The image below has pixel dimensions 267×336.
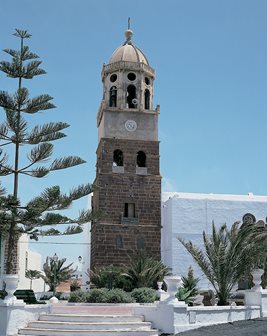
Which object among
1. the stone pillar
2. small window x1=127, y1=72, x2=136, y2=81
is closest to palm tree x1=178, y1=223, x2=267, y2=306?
the stone pillar

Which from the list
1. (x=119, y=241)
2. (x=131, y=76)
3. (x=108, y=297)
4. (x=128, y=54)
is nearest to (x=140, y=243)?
(x=119, y=241)

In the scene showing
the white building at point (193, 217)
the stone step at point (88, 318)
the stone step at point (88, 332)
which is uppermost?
the white building at point (193, 217)

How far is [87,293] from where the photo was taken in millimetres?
16828

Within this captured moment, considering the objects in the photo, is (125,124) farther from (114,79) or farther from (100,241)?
(100,241)

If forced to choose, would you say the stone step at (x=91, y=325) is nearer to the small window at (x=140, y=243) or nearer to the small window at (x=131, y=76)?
the small window at (x=140, y=243)

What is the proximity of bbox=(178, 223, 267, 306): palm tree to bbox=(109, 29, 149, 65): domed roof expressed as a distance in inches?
618

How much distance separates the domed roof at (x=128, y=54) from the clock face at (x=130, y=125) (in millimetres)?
3304

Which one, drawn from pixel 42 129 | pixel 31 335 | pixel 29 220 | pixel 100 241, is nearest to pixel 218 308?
pixel 31 335

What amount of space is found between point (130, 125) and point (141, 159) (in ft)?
5.93

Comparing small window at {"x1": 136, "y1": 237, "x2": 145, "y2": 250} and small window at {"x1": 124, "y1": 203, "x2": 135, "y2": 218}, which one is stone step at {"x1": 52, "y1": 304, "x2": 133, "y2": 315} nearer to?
small window at {"x1": 136, "y1": 237, "x2": 145, "y2": 250}

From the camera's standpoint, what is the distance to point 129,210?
26719 mm

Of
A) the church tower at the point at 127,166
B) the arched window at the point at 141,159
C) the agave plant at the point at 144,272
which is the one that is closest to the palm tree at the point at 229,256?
the agave plant at the point at 144,272

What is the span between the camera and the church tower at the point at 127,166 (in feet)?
85.5

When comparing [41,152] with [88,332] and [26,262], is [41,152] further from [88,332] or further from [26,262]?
[26,262]
